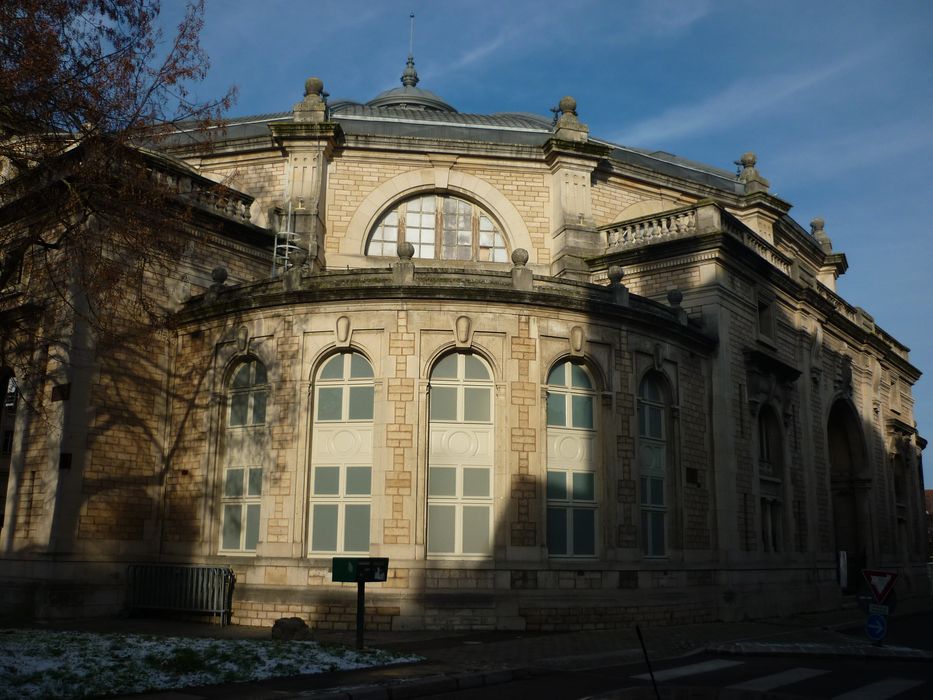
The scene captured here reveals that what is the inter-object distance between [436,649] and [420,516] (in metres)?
3.75

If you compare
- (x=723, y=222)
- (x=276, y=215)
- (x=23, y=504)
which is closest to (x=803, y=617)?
(x=723, y=222)

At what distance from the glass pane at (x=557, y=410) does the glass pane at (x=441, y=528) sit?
2833 millimetres

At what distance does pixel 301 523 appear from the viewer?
17375 mm

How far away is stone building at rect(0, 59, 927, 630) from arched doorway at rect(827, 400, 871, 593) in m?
8.58

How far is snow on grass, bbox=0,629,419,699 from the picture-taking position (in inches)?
372

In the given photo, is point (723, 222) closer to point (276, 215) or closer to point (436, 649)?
point (276, 215)

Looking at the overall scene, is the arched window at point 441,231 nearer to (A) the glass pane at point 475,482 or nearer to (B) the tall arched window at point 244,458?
(B) the tall arched window at point 244,458

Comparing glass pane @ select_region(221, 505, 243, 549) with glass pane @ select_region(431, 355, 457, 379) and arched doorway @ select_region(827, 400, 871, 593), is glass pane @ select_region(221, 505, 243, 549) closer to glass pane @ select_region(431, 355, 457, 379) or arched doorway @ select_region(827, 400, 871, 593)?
glass pane @ select_region(431, 355, 457, 379)

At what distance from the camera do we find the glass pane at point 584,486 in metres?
18.2

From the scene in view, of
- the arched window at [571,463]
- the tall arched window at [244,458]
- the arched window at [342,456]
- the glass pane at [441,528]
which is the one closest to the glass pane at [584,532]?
the arched window at [571,463]

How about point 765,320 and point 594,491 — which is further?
point 765,320

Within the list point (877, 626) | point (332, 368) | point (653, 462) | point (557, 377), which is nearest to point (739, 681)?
point (877, 626)

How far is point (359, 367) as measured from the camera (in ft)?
59.9

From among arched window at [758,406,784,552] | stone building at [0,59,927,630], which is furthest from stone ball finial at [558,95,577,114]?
arched window at [758,406,784,552]
